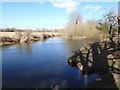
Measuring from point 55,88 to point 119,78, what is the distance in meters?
3.34

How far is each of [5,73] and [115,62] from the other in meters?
8.26

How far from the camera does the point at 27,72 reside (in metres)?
10.5

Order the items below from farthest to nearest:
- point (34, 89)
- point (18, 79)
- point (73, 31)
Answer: point (73, 31) < point (18, 79) < point (34, 89)

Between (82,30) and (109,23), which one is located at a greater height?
(82,30)

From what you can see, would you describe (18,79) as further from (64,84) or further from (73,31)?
(73,31)

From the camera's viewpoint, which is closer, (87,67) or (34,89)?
(34,89)

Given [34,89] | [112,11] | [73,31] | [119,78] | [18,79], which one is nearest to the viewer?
[119,78]

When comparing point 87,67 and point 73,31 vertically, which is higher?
point 73,31

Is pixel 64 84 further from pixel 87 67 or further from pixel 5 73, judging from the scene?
pixel 5 73

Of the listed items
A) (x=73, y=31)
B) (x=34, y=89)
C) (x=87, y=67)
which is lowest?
(x=34, y=89)

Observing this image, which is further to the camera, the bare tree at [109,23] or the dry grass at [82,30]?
the dry grass at [82,30]

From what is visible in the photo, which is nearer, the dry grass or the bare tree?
the bare tree

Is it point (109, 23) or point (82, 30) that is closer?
point (109, 23)

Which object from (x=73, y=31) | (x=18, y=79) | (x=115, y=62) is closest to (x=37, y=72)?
(x=18, y=79)
